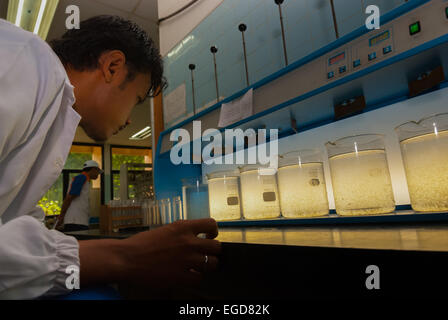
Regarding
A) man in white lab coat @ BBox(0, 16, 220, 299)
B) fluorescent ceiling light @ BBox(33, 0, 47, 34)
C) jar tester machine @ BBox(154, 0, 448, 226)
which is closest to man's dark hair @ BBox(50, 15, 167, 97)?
man in white lab coat @ BBox(0, 16, 220, 299)

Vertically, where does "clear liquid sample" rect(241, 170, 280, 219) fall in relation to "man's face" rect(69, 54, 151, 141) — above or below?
below

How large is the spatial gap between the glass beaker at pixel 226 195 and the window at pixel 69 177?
7294 millimetres

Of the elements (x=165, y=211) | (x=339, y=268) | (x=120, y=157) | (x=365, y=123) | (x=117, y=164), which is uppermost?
(x=120, y=157)

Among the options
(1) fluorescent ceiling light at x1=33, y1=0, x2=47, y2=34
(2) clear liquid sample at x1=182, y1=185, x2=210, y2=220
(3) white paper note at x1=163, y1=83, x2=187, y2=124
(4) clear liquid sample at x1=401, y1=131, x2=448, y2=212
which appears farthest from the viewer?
(1) fluorescent ceiling light at x1=33, y1=0, x2=47, y2=34

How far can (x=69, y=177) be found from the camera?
24.9 feet

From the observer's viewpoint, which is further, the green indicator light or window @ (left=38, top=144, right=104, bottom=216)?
window @ (left=38, top=144, right=104, bottom=216)

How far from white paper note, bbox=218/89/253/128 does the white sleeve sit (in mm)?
883

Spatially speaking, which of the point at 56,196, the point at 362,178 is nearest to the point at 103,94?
the point at 362,178

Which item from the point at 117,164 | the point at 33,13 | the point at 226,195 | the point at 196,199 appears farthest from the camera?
the point at 117,164

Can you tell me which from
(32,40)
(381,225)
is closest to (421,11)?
(381,225)

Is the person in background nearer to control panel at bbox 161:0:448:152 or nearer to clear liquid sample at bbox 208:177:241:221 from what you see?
clear liquid sample at bbox 208:177:241:221

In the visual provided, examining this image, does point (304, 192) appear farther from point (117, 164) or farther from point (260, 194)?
point (117, 164)

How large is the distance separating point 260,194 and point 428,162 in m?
0.56

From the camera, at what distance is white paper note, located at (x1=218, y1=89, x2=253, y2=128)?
119cm
